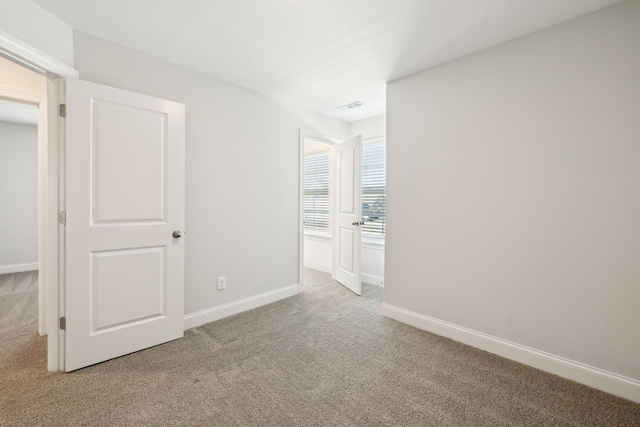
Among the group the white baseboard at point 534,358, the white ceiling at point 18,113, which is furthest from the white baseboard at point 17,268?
the white baseboard at point 534,358

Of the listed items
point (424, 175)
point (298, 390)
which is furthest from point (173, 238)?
point (424, 175)

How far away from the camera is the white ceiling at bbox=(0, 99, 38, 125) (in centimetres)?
386

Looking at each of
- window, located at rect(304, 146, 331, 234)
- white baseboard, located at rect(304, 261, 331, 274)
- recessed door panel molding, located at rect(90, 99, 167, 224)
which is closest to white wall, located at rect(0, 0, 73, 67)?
recessed door panel molding, located at rect(90, 99, 167, 224)

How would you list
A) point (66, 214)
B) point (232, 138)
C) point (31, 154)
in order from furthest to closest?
point (31, 154), point (232, 138), point (66, 214)

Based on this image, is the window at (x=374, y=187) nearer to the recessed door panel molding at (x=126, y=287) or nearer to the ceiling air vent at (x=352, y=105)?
the ceiling air vent at (x=352, y=105)

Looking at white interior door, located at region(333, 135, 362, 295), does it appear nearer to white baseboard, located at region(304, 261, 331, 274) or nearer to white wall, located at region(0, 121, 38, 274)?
white baseboard, located at region(304, 261, 331, 274)

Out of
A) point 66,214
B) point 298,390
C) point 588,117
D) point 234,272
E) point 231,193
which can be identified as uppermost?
point 588,117

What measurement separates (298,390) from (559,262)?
202 centimetres

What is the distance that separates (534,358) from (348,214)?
2421 millimetres

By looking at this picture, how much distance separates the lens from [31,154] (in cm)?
479

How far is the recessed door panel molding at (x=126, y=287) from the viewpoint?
2.10 meters

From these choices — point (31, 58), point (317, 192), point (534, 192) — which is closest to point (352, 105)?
point (317, 192)

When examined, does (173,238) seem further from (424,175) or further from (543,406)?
(543,406)

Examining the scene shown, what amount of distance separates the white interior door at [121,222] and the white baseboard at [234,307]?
9.1 inches
